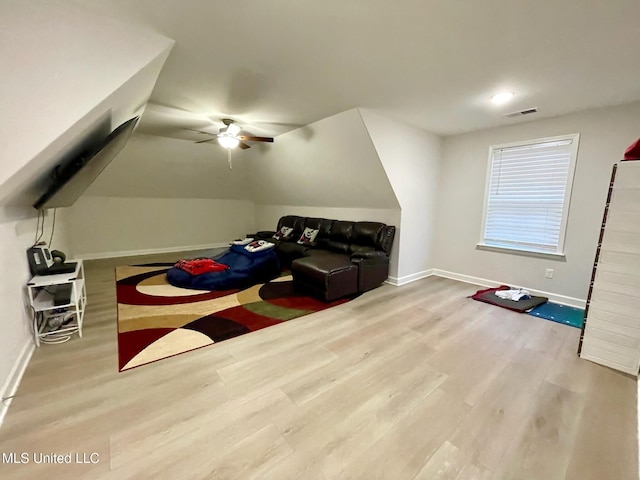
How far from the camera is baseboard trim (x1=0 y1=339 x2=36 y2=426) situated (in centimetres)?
162

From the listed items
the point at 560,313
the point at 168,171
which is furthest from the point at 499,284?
the point at 168,171

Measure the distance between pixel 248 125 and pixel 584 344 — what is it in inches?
181

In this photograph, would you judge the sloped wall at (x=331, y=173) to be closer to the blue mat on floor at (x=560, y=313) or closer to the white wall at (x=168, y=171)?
the white wall at (x=168, y=171)

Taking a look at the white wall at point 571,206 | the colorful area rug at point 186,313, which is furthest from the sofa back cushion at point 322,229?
the white wall at point 571,206

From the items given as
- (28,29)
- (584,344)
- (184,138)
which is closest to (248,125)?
(184,138)

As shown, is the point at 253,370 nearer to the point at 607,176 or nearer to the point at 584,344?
the point at 584,344

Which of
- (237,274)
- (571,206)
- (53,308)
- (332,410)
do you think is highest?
(571,206)

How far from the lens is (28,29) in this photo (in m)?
1.34

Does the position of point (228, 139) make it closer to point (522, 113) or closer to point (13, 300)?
point (13, 300)

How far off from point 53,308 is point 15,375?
0.64 metres

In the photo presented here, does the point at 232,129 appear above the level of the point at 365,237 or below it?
above

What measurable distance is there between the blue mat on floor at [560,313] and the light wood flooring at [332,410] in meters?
0.38

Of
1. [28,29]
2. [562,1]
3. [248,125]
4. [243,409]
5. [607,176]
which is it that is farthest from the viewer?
[248,125]

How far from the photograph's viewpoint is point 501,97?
9.13 ft
